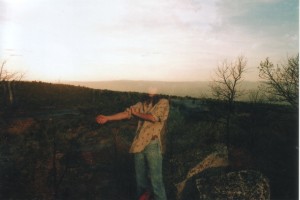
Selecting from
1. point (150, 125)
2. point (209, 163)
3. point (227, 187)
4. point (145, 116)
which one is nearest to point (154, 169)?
point (150, 125)

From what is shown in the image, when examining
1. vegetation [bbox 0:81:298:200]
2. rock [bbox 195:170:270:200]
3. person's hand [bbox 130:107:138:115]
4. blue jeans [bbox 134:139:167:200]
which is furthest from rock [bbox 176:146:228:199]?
person's hand [bbox 130:107:138:115]

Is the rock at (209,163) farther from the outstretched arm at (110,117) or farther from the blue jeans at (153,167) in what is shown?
the outstretched arm at (110,117)

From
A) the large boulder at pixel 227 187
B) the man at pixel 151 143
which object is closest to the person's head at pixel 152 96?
the man at pixel 151 143

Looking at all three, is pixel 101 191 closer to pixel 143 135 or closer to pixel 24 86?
pixel 143 135

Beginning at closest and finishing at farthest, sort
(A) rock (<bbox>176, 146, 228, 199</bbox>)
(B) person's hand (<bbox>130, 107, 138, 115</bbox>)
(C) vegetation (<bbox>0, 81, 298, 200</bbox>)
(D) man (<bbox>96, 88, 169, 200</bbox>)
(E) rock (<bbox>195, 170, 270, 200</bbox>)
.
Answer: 1. (B) person's hand (<bbox>130, 107, 138, 115</bbox>)
2. (D) man (<bbox>96, 88, 169, 200</bbox>)
3. (E) rock (<bbox>195, 170, 270, 200</bbox>)
4. (A) rock (<bbox>176, 146, 228, 199</bbox>)
5. (C) vegetation (<bbox>0, 81, 298, 200</bbox>)

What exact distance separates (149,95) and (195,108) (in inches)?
1009

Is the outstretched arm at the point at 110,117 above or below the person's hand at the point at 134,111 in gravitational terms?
below

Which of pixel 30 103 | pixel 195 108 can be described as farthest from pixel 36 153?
pixel 30 103

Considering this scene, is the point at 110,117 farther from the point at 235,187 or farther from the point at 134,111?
the point at 235,187

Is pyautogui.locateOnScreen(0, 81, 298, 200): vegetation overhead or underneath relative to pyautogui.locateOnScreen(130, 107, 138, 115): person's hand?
underneath

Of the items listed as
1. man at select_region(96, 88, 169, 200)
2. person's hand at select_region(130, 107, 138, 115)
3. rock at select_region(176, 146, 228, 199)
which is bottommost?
rock at select_region(176, 146, 228, 199)

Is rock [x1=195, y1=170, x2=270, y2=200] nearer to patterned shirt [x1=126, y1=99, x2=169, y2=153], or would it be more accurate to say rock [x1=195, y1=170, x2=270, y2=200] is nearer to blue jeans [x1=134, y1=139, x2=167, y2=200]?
blue jeans [x1=134, y1=139, x2=167, y2=200]

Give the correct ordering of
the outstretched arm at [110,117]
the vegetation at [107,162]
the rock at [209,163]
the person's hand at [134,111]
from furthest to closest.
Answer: the vegetation at [107,162], the rock at [209,163], the person's hand at [134,111], the outstretched arm at [110,117]

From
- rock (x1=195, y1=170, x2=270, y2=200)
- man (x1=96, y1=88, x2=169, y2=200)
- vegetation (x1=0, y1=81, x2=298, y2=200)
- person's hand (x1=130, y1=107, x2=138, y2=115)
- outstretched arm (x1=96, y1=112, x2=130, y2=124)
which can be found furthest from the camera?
vegetation (x1=0, y1=81, x2=298, y2=200)
